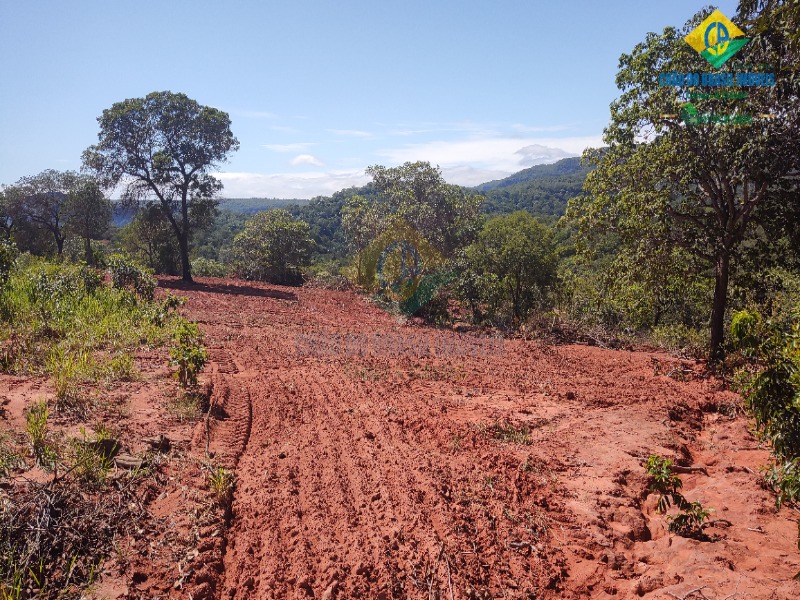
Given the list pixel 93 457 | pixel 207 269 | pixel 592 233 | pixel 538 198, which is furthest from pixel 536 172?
pixel 93 457

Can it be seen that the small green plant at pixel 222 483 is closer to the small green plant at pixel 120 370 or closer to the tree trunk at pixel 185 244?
the small green plant at pixel 120 370

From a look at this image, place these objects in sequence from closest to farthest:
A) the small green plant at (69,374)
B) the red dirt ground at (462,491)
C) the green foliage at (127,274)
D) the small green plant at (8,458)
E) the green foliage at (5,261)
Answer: the red dirt ground at (462,491) → the small green plant at (8,458) → the small green plant at (69,374) → the green foliage at (5,261) → the green foliage at (127,274)

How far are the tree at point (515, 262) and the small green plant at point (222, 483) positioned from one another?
10.2m

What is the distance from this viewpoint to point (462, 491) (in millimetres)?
4168

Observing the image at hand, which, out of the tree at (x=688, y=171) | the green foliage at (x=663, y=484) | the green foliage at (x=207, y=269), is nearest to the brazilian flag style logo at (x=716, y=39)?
the tree at (x=688, y=171)

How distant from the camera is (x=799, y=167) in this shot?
707 centimetres

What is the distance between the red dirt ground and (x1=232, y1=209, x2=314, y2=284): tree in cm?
1574

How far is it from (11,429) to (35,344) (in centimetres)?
292

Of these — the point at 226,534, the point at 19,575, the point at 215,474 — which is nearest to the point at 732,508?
the point at 226,534

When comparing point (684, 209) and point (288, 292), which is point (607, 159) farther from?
point (288, 292)

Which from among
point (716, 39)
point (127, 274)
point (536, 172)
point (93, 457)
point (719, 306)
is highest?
point (536, 172)

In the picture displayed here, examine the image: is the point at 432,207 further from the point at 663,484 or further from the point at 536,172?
the point at 536,172

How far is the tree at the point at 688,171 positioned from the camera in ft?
22.9

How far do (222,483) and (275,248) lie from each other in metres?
20.3
